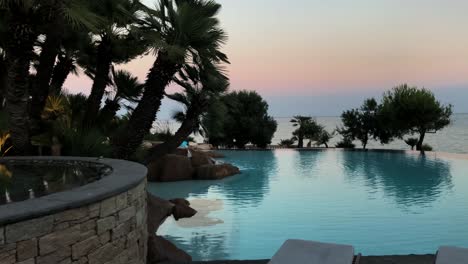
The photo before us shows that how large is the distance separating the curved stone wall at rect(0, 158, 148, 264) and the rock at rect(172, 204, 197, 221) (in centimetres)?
755

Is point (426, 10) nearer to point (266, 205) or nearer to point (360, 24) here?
point (360, 24)

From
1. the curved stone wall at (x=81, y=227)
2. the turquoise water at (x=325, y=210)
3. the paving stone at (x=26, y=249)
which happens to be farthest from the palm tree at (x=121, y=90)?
the paving stone at (x=26, y=249)

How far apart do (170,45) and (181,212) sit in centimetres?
544

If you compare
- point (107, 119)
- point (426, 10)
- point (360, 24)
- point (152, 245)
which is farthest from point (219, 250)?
point (426, 10)

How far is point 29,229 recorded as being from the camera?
376cm

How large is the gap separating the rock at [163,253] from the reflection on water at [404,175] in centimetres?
934

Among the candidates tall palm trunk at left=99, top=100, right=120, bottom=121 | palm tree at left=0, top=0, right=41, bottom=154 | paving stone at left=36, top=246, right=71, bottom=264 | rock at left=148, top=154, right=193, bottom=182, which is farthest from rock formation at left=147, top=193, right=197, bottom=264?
rock at left=148, top=154, right=193, bottom=182

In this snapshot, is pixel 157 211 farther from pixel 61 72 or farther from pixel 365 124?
pixel 365 124

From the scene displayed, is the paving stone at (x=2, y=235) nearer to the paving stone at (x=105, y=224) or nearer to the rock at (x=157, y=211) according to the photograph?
the paving stone at (x=105, y=224)

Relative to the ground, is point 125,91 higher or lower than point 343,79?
lower

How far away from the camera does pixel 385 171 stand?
24.5m

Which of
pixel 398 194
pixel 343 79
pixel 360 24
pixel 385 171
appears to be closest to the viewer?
pixel 398 194

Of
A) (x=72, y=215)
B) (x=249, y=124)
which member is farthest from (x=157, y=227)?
(x=249, y=124)

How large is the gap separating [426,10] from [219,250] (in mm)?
24196
